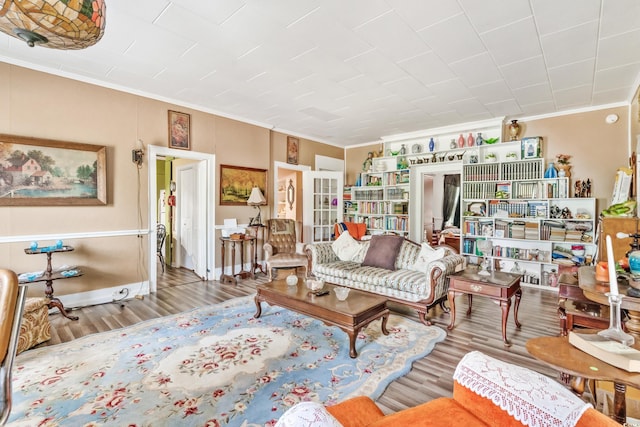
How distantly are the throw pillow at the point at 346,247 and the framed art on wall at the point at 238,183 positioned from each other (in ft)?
6.70

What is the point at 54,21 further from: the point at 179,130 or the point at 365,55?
the point at 179,130

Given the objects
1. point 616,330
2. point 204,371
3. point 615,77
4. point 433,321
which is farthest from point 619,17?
point 204,371

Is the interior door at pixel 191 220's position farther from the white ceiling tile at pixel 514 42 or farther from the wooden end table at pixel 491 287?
the white ceiling tile at pixel 514 42

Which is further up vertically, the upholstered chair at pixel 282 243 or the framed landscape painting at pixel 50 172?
the framed landscape painting at pixel 50 172

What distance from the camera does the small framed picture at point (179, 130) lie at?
452 centimetres

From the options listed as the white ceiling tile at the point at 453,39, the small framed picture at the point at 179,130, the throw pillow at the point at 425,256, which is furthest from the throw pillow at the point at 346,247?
the small framed picture at the point at 179,130

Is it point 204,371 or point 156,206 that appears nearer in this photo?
point 204,371

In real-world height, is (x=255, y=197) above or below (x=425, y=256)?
above

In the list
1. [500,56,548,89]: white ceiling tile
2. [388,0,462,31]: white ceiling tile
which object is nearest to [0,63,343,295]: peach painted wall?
[388,0,462,31]: white ceiling tile

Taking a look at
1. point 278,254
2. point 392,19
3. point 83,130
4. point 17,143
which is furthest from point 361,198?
point 17,143

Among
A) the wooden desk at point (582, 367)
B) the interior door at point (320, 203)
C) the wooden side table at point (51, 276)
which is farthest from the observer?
the interior door at point (320, 203)

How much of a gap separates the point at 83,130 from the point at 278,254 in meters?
3.19

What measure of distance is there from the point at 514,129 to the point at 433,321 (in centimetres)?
385

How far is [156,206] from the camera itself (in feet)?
15.4
